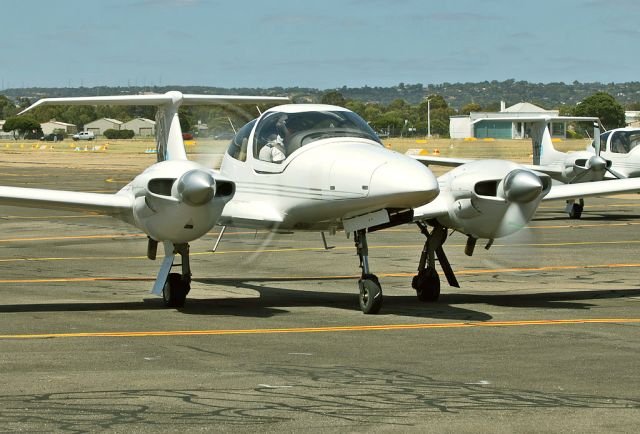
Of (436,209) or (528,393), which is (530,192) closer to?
(436,209)

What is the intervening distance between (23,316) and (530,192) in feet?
23.3

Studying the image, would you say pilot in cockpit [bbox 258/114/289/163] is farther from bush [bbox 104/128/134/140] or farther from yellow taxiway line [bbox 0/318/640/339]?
bush [bbox 104/128/134/140]

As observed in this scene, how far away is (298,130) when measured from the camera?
17219 mm

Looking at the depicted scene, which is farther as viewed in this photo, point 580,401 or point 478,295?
point 478,295

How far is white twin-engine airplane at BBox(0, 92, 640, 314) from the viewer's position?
15.8 meters

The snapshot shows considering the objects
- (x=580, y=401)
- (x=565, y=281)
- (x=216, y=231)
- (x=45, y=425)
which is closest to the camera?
(x=45, y=425)

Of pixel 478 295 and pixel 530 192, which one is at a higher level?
pixel 530 192

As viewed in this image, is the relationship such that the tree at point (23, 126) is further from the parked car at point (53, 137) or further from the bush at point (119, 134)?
the bush at point (119, 134)

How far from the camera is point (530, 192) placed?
16.7 meters

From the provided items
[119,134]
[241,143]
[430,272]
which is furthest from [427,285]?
[119,134]

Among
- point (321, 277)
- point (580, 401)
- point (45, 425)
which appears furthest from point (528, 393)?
point (321, 277)

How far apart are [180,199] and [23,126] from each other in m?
181

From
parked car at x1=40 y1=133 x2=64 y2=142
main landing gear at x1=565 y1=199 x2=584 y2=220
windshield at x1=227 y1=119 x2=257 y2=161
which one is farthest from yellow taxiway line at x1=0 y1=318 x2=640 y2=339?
parked car at x1=40 y1=133 x2=64 y2=142

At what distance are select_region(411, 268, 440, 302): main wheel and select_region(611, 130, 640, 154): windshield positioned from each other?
78.7ft
